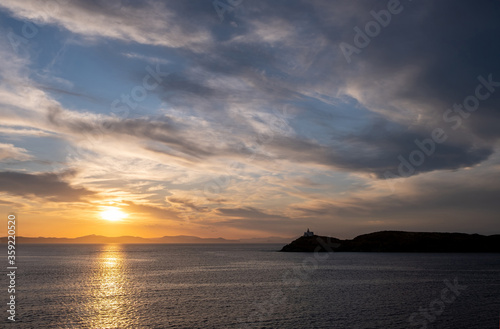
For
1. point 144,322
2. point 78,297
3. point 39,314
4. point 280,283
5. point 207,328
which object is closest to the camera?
point 207,328

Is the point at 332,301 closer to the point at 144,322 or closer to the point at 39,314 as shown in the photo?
the point at 144,322

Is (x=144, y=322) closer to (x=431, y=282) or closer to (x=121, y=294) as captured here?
(x=121, y=294)

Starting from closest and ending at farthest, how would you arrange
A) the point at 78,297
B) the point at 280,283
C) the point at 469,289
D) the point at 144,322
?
the point at 144,322, the point at 78,297, the point at 469,289, the point at 280,283

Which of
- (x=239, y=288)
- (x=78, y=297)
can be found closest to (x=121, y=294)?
(x=78, y=297)

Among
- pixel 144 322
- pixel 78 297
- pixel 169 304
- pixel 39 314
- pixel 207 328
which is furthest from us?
pixel 78 297

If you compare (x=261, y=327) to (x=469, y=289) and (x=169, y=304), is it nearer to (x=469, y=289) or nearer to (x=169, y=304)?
(x=169, y=304)

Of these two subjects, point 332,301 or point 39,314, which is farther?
point 332,301

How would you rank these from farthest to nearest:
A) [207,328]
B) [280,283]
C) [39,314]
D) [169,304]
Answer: [280,283]
[169,304]
[39,314]
[207,328]

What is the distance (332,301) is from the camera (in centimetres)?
6322

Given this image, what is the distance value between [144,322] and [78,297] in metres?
26.8

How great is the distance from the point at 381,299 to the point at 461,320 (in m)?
16.5

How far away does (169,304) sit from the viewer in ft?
199

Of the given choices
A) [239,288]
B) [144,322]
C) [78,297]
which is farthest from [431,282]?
[78,297]

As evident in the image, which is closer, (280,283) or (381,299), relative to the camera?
(381,299)
